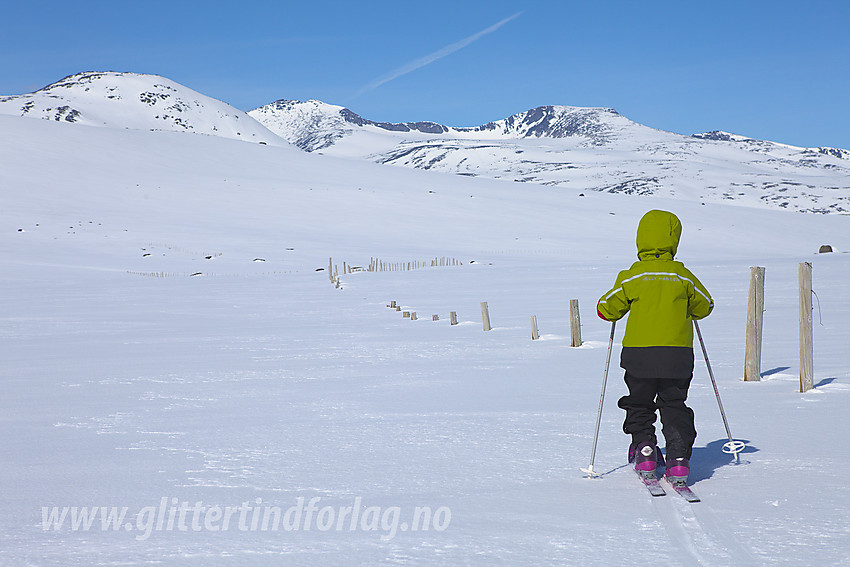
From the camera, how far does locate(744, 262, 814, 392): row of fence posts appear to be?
8.00 meters

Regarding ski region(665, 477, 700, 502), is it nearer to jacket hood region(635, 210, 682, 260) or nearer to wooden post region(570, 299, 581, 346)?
jacket hood region(635, 210, 682, 260)

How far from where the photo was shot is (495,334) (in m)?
14.1

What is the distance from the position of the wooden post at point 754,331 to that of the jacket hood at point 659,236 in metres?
4.07

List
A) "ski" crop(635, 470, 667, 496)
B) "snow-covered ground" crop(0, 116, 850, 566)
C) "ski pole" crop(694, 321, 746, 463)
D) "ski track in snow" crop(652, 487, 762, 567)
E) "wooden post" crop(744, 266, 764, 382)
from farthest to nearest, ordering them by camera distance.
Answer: "wooden post" crop(744, 266, 764, 382) → "ski pole" crop(694, 321, 746, 463) → "ski" crop(635, 470, 667, 496) → "snow-covered ground" crop(0, 116, 850, 566) → "ski track in snow" crop(652, 487, 762, 567)

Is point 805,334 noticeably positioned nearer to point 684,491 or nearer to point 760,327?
point 760,327

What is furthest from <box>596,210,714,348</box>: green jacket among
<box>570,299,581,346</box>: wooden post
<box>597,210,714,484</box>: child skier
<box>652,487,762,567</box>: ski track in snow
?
<box>570,299,581,346</box>: wooden post

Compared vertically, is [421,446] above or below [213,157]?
below

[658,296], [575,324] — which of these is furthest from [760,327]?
[658,296]

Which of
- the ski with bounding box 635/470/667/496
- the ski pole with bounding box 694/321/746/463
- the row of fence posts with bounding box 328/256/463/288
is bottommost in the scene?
the ski with bounding box 635/470/667/496

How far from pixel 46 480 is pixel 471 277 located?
25.2 meters

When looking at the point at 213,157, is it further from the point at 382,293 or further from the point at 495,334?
the point at 495,334

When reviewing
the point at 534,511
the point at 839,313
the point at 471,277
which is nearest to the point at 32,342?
the point at 534,511

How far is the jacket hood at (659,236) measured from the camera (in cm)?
511

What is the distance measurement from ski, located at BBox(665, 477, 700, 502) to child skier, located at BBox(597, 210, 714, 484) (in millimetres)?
32
